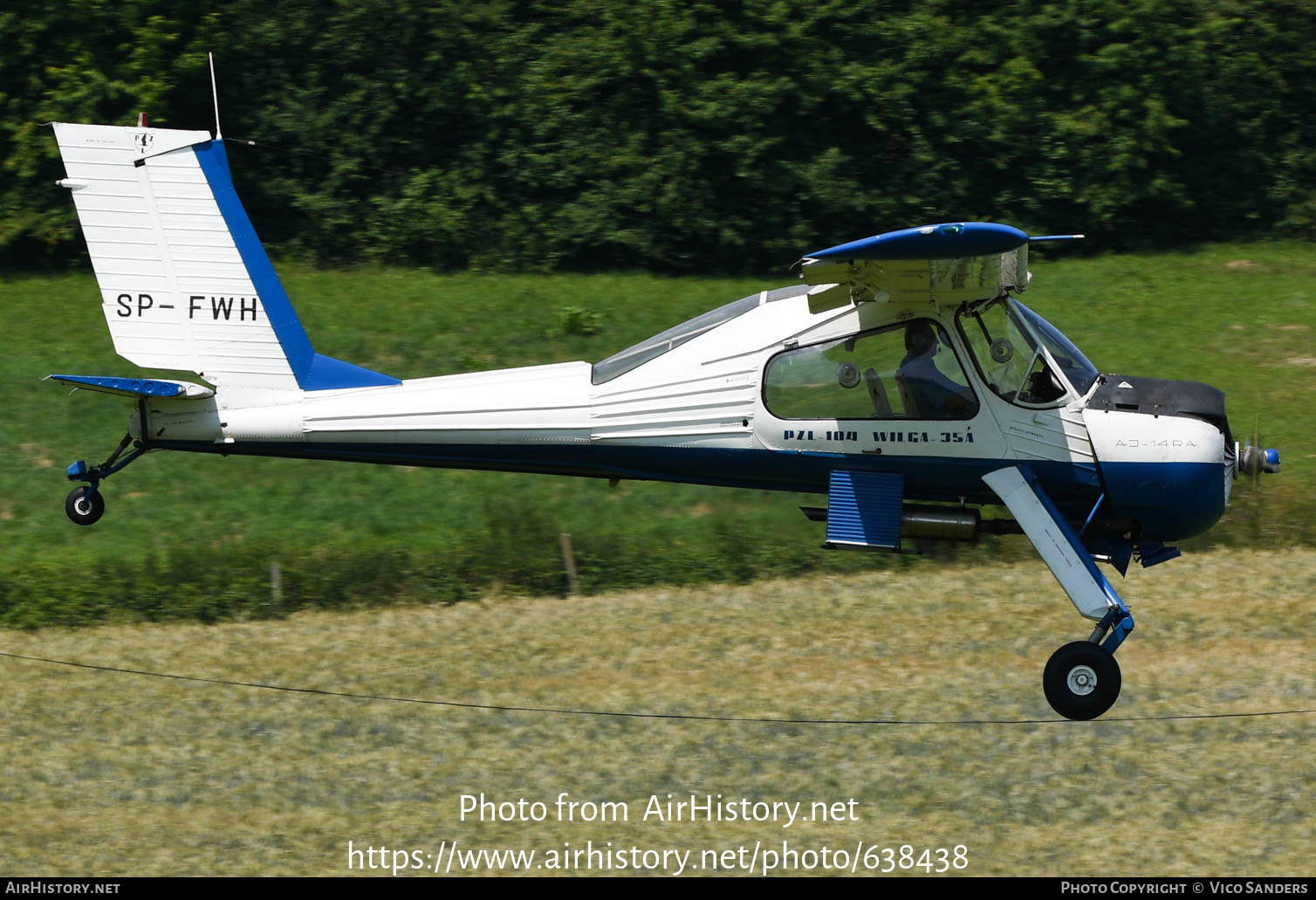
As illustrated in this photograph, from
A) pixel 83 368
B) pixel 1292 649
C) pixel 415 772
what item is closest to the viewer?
pixel 415 772

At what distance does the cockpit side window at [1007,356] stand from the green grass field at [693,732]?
3095 mm

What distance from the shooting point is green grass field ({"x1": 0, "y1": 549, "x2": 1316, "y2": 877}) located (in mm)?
11461

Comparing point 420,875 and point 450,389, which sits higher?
point 450,389

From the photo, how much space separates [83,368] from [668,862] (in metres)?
11.3

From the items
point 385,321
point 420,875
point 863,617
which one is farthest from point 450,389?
point 385,321

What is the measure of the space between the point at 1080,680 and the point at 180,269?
7.01 metres

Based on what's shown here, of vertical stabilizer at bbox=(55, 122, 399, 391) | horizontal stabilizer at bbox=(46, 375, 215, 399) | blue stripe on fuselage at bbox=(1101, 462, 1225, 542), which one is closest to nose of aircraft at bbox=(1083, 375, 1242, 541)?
blue stripe on fuselage at bbox=(1101, 462, 1225, 542)

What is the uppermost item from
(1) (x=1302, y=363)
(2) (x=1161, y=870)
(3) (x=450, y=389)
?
(3) (x=450, y=389)

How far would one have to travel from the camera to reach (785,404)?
11.1 meters

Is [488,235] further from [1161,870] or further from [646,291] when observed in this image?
[1161,870]

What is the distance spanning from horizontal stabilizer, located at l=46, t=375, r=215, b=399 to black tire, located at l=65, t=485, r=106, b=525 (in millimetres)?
1094

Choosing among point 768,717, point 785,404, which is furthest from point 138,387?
point 768,717

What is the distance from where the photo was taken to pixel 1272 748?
1245cm

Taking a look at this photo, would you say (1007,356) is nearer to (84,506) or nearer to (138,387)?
(138,387)
